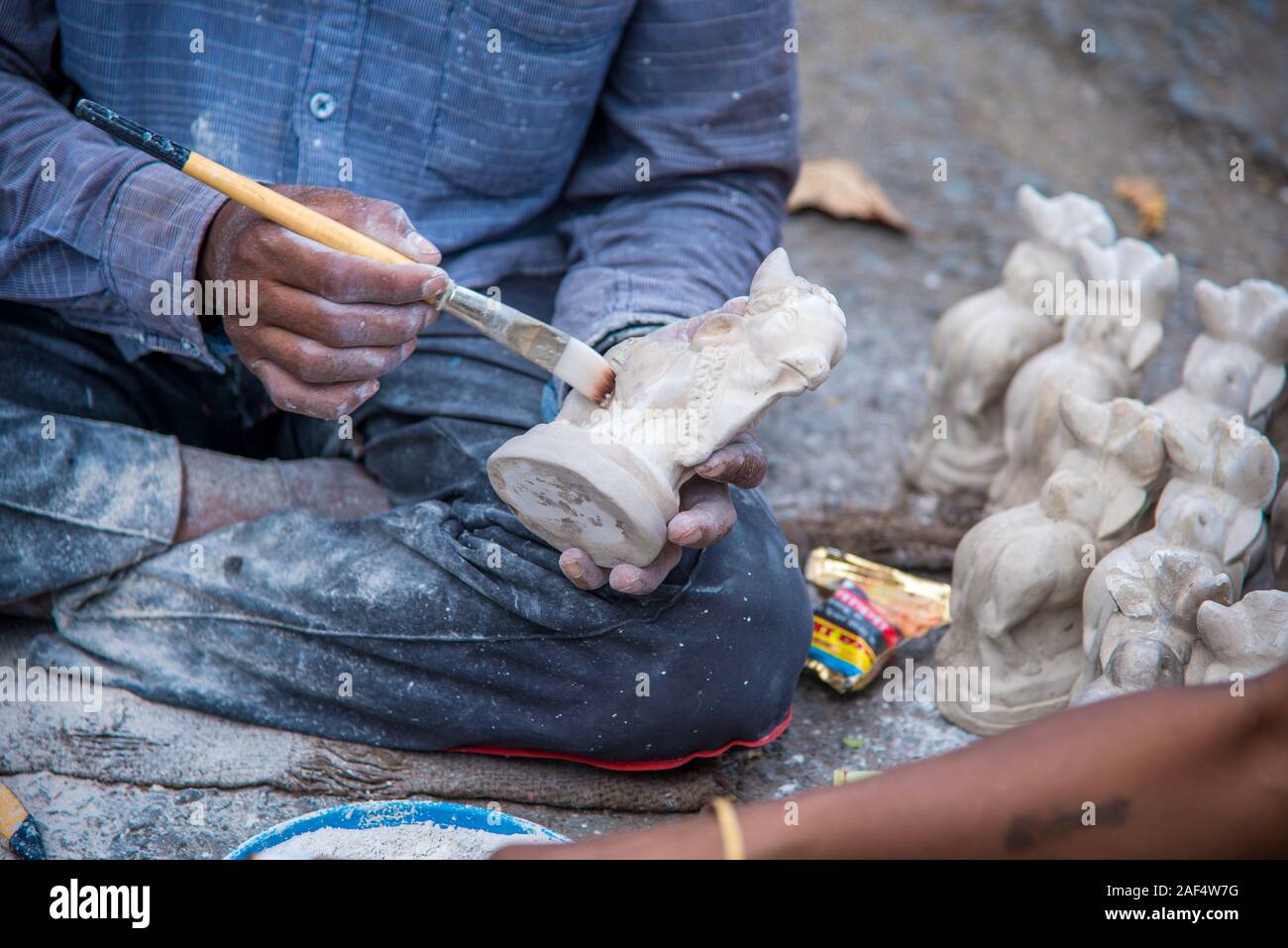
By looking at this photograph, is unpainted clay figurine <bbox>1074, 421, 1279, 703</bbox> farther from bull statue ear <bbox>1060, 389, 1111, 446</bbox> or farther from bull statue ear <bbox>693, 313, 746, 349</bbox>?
bull statue ear <bbox>693, 313, 746, 349</bbox>

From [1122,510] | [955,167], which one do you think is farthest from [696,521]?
[955,167]

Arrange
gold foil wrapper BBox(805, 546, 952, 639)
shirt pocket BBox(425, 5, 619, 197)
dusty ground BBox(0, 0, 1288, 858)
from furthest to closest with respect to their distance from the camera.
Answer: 1. dusty ground BBox(0, 0, 1288, 858)
2. gold foil wrapper BBox(805, 546, 952, 639)
3. shirt pocket BBox(425, 5, 619, 197)

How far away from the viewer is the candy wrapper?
2027 millimetres

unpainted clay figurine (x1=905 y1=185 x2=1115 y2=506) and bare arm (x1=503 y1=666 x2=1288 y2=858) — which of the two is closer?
bare arm (x1=503 y1=666 x2=1288 y2=858)

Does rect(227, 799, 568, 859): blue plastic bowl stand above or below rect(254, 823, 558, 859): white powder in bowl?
above

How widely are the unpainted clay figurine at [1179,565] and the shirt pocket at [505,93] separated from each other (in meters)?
1.10

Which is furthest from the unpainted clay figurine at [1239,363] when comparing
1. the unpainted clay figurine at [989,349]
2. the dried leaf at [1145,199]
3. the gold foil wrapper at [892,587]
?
the dried leaf at [1145,199]

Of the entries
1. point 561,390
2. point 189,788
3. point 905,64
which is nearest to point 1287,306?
point 561,390

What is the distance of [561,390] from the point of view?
72.6 inches

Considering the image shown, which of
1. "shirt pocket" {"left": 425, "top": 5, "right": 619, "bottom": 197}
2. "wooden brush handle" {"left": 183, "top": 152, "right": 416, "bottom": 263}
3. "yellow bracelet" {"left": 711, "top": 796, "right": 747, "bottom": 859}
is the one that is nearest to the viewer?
"yellow bracelet" {"left": 711, "top": 796, "right": 747, "bottom": 859}

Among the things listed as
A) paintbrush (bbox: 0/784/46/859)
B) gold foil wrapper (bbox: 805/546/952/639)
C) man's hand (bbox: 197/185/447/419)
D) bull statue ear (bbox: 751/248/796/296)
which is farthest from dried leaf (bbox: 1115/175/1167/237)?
paintbrush (bbox: 0/784/46/859)

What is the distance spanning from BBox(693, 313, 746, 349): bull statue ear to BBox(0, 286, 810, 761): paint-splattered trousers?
333mm

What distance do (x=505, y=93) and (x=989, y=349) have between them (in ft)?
3.57

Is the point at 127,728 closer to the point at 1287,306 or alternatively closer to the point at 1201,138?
the point at 1287,306
